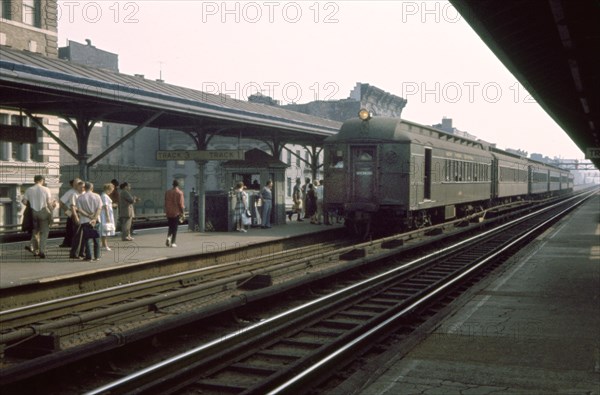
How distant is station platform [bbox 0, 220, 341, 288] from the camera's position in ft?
36.4

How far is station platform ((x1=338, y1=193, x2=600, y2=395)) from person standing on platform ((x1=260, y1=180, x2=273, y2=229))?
10299 millimetres

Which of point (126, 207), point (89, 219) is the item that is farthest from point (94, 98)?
point (126, 207)

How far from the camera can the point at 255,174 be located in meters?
21.4

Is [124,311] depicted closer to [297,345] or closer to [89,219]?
[297,345]

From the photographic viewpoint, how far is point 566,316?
29.3ft

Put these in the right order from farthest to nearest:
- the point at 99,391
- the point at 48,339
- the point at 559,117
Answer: the point at 559,117 < the point at 48,339 < the point at 99,391

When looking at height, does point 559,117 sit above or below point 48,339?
above

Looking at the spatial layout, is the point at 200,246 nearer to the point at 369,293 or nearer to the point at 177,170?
the point at 369,293

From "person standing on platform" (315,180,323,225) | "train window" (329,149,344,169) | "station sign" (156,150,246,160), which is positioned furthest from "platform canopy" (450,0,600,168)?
"person standing on platform" (315,180,323,225)

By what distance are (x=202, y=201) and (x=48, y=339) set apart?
42.2ft

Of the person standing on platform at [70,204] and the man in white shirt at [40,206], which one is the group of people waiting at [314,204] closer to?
the person standing on platform at [70,204]

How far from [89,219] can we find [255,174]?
9004 mm

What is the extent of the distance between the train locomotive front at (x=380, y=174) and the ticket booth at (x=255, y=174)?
8.19 ft

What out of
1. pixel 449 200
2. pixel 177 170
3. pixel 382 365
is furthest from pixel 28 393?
pixel 177 170
